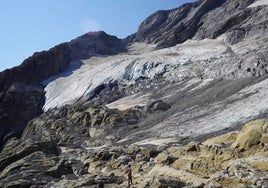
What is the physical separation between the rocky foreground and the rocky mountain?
85 millimetres

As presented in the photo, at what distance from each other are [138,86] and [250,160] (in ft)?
205

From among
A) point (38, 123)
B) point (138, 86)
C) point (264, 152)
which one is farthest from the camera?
point (138, 86)

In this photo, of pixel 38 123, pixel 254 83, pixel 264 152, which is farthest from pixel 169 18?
pixel 264 152

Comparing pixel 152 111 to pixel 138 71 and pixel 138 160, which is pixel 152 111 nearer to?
pixel 138 71

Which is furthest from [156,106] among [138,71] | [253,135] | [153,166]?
[253,135]

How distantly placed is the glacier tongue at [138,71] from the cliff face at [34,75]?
4304 mm

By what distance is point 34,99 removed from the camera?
317ft

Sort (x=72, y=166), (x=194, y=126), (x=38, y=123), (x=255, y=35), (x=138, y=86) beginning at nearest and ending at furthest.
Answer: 1. (x=72, y=166)
2. (x=194, y=126)
3. (x=38, y=123)
4. (x=138, y=86)
5. (x=255, y=35)

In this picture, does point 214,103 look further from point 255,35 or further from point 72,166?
point 255,35

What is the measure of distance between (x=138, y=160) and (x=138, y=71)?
56.0m

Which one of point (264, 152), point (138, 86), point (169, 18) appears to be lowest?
point (264, 152)

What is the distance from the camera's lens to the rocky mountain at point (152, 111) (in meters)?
26.3

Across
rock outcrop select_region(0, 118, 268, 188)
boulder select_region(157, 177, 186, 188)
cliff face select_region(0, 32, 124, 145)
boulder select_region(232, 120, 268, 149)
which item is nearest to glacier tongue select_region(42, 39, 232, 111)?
cliff face select_region(0, 32, 124, 145)

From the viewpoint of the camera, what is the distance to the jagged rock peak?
311 ft
